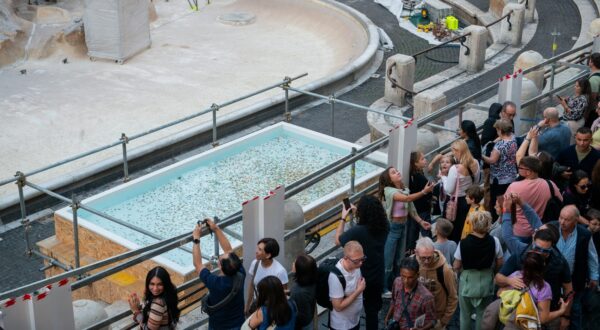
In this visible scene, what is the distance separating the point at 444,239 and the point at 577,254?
1.05 meters

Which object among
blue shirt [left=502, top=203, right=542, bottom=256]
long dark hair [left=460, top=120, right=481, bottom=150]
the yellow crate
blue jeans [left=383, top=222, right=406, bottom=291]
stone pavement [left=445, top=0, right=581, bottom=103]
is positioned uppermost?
long dark hair [left=460, top=120, right=481, bottom=150]

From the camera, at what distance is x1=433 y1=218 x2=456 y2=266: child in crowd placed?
7477 millimetres

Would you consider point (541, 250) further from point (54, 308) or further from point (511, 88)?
point (511, 88)

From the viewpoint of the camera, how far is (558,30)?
888 inches

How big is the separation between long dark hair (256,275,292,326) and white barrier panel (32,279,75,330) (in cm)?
131

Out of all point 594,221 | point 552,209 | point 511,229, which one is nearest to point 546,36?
point 552,209

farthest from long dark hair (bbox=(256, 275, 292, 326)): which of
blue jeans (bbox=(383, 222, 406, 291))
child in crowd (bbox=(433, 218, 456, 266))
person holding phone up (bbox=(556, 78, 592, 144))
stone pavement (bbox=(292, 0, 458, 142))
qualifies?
stone pavement (bbox=(292, 0, 458, 142))

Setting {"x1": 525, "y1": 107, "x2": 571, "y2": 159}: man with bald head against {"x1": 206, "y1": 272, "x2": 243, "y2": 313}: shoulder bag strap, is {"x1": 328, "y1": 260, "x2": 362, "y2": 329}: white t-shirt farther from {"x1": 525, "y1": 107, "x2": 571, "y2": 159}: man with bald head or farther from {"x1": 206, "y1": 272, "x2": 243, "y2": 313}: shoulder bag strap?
{"x1": 525, "y1": 107, "x2": 571, "y2": 159}: man with bald head

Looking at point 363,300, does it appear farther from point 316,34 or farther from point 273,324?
point 316,34

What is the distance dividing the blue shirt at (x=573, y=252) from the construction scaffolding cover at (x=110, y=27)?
675 inches

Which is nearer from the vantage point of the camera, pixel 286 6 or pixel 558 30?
pixel 558 30

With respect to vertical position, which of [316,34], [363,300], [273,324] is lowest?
[316,34]

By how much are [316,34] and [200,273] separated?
20359 millimetres

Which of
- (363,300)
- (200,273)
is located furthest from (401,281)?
(200,273)
